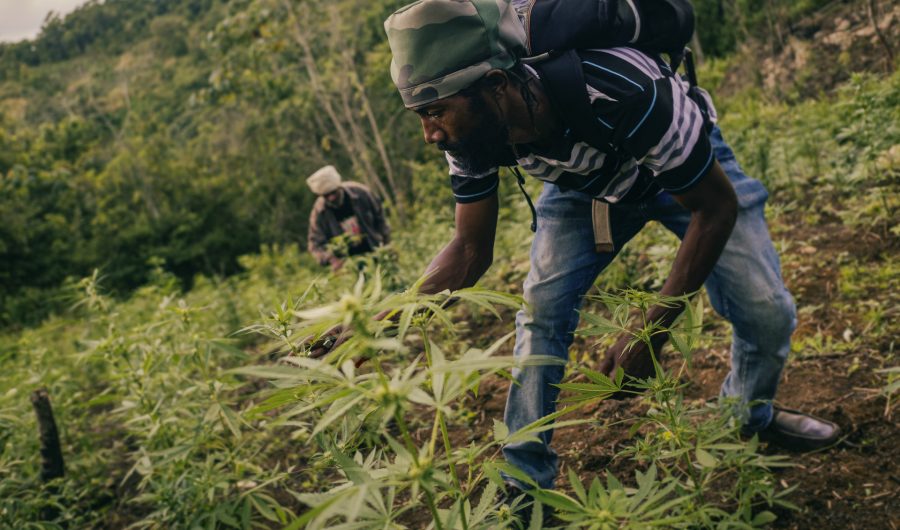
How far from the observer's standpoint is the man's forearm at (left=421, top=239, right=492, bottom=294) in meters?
2.15

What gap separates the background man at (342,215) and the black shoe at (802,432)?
14.6 ft

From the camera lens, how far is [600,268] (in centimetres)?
229

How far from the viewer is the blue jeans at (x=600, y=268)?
212 centimetres

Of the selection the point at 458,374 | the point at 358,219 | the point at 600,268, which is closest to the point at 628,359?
the point at 600,268

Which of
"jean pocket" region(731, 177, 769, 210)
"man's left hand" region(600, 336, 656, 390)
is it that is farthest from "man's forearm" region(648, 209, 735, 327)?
"jean pocket" region(731, 177, 769, 210)

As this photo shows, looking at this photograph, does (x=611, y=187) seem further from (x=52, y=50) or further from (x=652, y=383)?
(x=52, y=50)

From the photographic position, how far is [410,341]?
4.19m

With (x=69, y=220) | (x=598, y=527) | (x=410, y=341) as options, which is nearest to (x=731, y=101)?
(x=410, y=341)

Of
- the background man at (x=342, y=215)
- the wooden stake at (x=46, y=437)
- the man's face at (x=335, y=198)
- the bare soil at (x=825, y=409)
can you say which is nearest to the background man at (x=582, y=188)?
the bare soil at (x=825, y=409)

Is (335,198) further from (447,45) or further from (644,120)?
(644,120)

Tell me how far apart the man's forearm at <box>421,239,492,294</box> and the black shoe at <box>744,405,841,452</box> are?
1199 millimetres

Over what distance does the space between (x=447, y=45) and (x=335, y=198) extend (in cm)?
492

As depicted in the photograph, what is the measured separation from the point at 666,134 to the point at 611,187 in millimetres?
384

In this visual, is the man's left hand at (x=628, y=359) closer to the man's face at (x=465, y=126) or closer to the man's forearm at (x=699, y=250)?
the man's forearm at (x=699, y=250)
